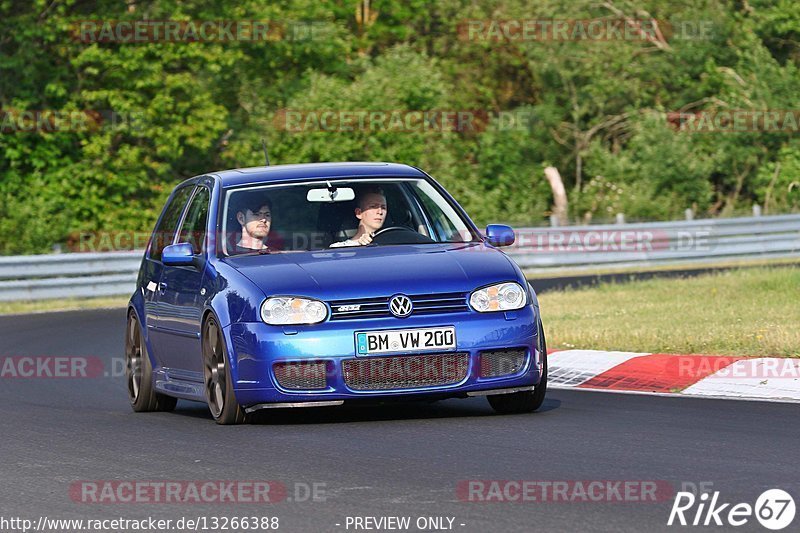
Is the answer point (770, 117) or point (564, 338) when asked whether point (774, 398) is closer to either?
point (564, 338)

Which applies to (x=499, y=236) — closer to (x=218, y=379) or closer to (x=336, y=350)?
(x=336, y=350)

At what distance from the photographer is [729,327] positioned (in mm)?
14773

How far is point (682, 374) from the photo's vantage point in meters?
11.8

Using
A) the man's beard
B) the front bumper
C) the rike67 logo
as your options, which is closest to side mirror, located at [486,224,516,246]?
the front bumper

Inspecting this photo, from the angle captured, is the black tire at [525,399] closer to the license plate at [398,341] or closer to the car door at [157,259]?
the license plate at [398,341]

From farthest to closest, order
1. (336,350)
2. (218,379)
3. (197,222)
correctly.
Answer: (197,222) → (218,379) → (336,350)

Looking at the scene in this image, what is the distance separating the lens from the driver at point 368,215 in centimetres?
1066

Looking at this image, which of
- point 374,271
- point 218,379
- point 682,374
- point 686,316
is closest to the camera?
point 374,271

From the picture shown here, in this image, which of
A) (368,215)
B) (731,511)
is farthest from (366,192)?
(731,511)

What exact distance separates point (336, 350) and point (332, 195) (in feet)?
5.44

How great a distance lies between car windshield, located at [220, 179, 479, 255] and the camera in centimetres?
1058

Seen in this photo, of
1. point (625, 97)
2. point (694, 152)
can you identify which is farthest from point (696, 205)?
point (625, 97)

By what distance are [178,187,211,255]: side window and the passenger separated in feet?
0.90

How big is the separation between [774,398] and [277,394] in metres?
3.15
